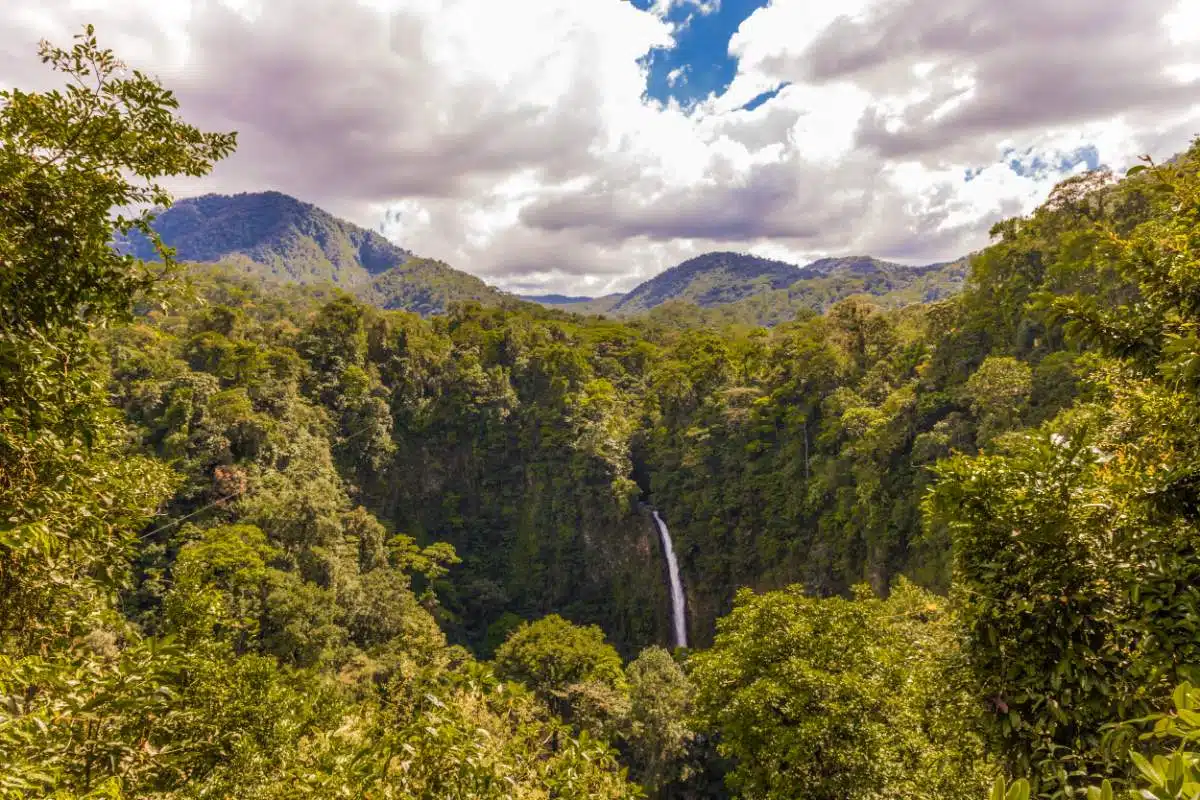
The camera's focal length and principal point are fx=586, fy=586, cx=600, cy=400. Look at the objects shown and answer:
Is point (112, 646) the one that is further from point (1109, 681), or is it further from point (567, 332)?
point (567, 332)

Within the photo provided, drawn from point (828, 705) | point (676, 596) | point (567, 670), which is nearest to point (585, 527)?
point (676, 596)

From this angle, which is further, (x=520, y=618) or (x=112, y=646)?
(x=520, y=618)

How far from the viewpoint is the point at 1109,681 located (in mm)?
4504

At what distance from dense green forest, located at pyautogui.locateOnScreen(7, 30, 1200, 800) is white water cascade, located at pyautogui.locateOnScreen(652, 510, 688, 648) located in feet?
2.91

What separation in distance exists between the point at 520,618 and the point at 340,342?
26027mm

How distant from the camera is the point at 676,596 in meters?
39.6

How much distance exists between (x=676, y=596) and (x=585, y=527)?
32.2 feet

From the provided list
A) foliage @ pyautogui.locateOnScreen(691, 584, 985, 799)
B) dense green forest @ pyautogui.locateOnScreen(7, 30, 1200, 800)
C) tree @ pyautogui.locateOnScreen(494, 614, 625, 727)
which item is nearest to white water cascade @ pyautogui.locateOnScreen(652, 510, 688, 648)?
dense green forest @ pyautogui.locateOnScreen(7, 30, 1200, 800)

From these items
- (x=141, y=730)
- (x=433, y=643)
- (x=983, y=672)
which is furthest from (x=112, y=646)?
(x=983, y=672)

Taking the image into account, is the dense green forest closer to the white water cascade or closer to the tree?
the tree

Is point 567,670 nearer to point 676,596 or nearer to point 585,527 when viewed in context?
point 676,596

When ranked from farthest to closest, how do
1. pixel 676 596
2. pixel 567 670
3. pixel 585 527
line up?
1. pixel 585 527
2. pixel 676 596
3. pixel 567 670

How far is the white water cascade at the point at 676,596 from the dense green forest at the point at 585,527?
2.91 ft

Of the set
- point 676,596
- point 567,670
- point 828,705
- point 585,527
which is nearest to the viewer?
point 828,705
